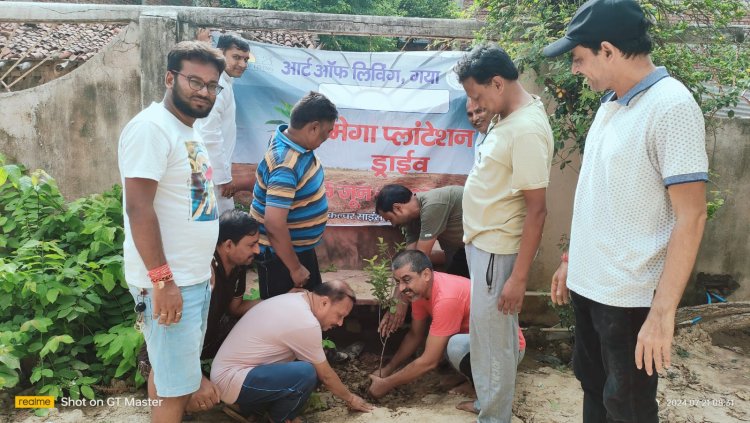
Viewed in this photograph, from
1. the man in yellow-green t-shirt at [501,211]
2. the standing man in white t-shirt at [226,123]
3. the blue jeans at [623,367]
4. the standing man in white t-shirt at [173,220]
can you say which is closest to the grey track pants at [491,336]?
the man in yellow-green t-shirt at [501,211]

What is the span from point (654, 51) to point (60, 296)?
390 cm

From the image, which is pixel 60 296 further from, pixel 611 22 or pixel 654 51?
pixel 654 51

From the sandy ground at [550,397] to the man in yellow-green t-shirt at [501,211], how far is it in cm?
64

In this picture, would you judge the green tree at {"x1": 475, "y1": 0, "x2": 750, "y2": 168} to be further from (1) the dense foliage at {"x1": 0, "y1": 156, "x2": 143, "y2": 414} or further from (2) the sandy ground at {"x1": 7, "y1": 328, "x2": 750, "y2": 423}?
(1) the dense foliage at {"x1": 0, "y1": 156, "x2": 143, "y2": 414}

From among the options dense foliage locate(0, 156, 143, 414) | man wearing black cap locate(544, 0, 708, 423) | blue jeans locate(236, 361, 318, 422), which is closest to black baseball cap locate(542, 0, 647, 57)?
man wearing black cap locate(544, 0, 708, 423)

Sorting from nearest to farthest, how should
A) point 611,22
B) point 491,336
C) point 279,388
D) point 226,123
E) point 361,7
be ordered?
point 611,22
point 491,336
point 279,388
point 226,123
point 361,7

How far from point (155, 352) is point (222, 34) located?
8.87 feet

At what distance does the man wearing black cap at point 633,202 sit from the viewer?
187 centimetres

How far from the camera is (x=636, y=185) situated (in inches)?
79.0

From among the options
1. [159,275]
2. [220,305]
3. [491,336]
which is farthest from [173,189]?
[491,336]

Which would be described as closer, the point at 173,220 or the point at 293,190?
the point at 173,220

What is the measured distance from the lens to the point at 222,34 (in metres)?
4.45

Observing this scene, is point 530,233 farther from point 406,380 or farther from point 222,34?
point 222,34

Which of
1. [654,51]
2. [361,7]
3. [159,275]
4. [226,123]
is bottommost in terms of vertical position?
[159,275]
